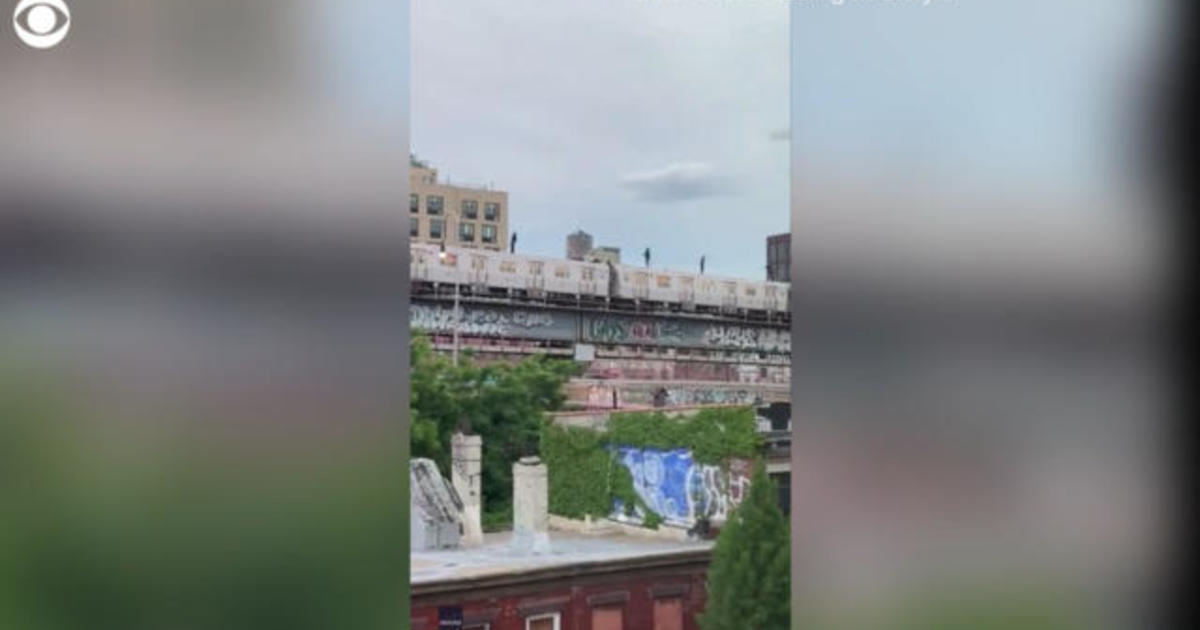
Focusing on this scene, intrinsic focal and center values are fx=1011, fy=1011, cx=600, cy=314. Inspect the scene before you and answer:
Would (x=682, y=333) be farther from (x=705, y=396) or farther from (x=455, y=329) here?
(x=455, y=329)

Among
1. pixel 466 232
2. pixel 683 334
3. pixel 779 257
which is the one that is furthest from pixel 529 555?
pixel 779 257

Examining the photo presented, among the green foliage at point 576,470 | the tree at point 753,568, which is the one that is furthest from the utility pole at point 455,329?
the tree at point 753,568

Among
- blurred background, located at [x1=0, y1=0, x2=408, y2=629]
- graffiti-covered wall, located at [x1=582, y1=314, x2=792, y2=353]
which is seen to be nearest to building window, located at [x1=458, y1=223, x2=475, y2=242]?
blurred background, located at [x1=0, y1=0, x2=408, y2=629]

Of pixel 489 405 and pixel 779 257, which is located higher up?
pixel 779 257

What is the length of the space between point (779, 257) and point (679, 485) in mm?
622

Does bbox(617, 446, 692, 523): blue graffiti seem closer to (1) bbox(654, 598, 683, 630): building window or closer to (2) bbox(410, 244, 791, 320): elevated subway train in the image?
(1) bbox(654, 598, 683, 630): building window

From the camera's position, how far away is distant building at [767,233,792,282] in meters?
2.35

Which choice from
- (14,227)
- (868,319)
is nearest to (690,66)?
(868,319)

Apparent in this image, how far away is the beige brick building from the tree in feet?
2.79

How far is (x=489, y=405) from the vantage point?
2.29 meters

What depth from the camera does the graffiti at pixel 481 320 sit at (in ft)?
6.95

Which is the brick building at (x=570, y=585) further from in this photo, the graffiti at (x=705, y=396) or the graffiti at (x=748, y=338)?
the graffiti at (x=748, y=338)

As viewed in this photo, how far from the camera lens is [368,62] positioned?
193 centimetres

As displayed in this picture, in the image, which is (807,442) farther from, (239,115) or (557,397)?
(239,115)
